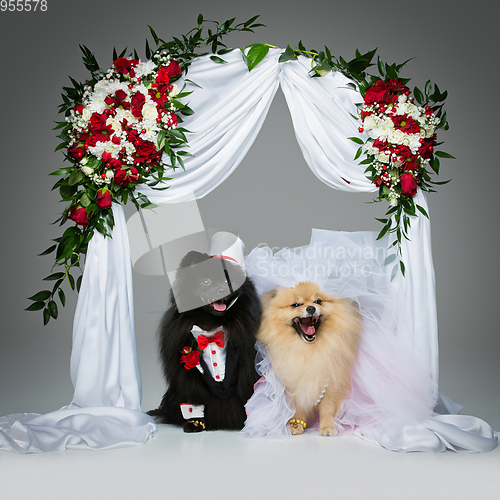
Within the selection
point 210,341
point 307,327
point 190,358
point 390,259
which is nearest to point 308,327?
point 307,327

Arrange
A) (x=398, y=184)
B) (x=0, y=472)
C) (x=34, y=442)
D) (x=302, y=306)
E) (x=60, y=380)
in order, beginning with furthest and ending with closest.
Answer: (x=60, y=380), (x=398, y=184), (x=302, y=306), (x=34, y=442), (x=0, y=472)

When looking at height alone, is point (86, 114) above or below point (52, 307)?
above

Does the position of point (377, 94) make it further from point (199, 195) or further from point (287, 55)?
point (199, 195)

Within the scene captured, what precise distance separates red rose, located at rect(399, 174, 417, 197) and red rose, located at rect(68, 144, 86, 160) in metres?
2.05

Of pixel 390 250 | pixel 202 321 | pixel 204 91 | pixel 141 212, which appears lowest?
pixel 202 321

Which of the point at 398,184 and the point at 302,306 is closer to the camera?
the point at 302,306

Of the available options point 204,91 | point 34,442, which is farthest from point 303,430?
point 204,91

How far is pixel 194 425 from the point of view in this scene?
143 inches

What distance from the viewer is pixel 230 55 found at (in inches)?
156

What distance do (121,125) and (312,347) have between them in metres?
1.81

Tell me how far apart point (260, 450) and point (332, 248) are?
1.40 meters

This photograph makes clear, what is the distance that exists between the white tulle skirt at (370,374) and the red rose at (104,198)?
98cm

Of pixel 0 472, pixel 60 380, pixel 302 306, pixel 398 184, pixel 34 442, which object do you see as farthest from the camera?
pixel 60 380

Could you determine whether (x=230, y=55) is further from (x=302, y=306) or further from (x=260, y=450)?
(x=260, y=450)
